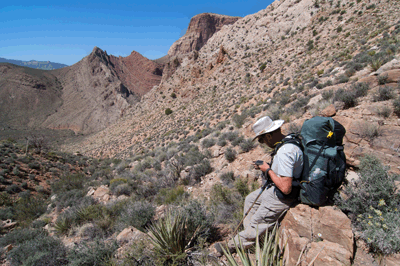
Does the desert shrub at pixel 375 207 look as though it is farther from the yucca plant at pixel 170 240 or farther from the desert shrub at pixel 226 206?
the yucca plant at pixel 170 240

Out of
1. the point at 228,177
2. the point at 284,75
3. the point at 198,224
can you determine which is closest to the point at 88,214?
the point at 198,224

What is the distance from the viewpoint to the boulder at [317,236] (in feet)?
5.90

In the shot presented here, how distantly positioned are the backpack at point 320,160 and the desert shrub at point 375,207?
12.7 inches

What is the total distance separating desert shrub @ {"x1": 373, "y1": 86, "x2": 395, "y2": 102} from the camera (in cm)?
407

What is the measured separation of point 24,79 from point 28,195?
79060 mm

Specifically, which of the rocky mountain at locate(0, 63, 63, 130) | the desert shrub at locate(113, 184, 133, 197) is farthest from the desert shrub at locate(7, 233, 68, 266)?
the rocky mountain at locate(0, 63, 63, 130)

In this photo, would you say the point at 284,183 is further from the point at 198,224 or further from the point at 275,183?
the point at 198,224

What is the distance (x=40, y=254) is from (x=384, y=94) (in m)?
8.23

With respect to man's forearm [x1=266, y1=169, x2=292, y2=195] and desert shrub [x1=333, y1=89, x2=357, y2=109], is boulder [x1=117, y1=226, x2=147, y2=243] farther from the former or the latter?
desert shrub [x1=333, y1=89, x2=357, y2=109]

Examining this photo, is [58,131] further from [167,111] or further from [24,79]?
[167,111]

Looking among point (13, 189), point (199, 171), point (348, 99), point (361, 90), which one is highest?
point (361, 90)

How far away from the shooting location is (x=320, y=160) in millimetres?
2020

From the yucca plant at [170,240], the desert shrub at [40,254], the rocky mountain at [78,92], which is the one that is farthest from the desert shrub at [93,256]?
the rocky mountain at [78,92]

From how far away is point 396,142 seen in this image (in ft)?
9.86
